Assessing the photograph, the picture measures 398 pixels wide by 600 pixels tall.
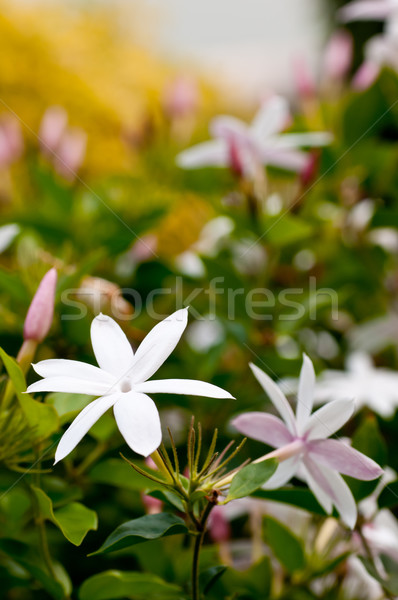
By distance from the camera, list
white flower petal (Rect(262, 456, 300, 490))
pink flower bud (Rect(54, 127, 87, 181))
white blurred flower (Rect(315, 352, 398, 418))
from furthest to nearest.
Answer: pink flower bud (Rect(54, 127, 87, 181)) → white blurred flower (Rect(315, 352, 398, 418)) → white flower petal (Rect(262, 456, 300, 490))

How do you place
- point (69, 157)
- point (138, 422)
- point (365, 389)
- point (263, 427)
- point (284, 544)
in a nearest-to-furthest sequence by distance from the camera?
1. point (138, 422)
2. point (263, 427)
3. point (284, 544)
4. point (365, 389)
5. point (69, 157)

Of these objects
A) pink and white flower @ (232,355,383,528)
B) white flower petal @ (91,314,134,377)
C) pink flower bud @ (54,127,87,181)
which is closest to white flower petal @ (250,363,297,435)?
pink and white flower @ (232,355,383,528)

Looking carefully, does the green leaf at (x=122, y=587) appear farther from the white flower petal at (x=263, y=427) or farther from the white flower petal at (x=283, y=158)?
the white flower petal at (x=283, y=158)

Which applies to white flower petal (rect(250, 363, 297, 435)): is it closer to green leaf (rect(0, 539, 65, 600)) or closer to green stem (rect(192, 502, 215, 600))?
green stem (rect(192, 502, 215, 600))

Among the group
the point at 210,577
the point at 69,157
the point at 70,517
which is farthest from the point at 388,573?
the point at 69,157

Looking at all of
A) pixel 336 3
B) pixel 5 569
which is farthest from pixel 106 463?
pixel 336 3

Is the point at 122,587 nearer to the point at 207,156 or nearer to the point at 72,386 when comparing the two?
the point at 72,386
